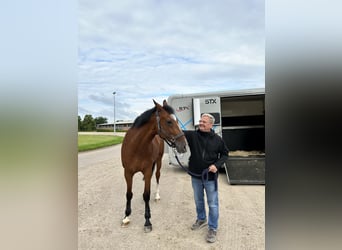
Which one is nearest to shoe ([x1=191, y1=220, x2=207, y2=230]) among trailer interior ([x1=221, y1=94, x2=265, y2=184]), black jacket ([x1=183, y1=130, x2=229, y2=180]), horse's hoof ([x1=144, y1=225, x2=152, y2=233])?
horse's hoof ([x1=144, y1=225, x2=152, y2=233])

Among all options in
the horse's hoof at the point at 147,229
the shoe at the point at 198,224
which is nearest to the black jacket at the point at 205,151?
the shoe at the point at 198,224

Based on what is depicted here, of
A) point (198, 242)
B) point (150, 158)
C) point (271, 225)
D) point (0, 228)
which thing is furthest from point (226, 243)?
point (0, 228)

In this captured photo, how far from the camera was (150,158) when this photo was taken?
3459 millimetres

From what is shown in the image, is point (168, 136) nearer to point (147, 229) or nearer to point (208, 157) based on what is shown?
point (208, 157)

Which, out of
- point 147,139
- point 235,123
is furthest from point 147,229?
point 235,123

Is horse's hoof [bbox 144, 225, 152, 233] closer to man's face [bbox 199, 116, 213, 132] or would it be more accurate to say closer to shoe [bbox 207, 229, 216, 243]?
shoe [bbox 207, 229, 216, 243]

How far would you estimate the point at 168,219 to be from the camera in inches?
139

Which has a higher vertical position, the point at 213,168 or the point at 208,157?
the point at 208,157

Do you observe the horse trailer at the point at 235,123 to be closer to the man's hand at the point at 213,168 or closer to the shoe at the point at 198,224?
the shoe at the point at 198,224

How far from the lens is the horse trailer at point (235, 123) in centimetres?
589

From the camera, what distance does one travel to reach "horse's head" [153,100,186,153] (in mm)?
2840

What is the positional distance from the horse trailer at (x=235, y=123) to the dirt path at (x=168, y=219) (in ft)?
1.96

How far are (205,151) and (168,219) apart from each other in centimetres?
135

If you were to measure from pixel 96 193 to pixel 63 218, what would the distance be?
430cm
